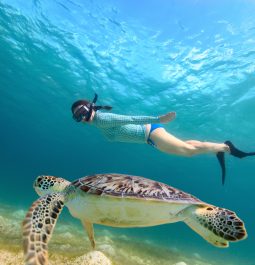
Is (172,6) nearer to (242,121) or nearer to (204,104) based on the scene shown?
(204,104)

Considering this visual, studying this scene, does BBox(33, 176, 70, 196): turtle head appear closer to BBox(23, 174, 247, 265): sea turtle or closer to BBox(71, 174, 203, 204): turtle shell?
BBox(23, 174, 247, 265): sea turtle

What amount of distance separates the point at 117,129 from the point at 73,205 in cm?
350

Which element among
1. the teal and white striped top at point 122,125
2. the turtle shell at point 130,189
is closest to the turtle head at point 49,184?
the turtle shell at point 130,189

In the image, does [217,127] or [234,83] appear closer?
[234,83]

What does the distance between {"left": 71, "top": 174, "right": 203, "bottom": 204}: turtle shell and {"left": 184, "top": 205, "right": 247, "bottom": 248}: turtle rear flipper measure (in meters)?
0.16

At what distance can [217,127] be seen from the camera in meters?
22.8

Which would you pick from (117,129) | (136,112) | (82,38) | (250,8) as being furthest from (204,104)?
(117,129)

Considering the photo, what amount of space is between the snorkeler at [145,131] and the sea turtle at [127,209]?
2654mm

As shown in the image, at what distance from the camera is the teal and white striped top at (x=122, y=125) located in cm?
644

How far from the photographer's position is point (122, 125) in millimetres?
6824

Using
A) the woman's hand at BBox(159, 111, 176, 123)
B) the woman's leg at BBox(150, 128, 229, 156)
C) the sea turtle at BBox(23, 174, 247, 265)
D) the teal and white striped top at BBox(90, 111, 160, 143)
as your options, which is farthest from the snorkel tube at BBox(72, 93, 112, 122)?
the sea turtle at BBox(23, 174, 247, 265)

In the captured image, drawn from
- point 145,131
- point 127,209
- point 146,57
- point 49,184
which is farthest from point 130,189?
point 146,57

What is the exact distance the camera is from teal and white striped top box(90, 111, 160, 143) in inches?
253

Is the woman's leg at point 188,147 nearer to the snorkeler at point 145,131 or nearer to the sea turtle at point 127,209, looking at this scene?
the snorkeler at point 145,131
